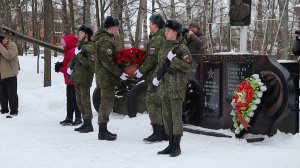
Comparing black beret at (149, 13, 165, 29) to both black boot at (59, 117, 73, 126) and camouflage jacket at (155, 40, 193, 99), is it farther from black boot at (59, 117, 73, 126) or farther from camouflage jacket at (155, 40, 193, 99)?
black boot at (59, 117, 73, 126)

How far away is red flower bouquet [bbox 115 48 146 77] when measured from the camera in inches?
257

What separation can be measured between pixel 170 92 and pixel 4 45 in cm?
471

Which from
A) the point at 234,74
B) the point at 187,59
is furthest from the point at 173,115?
the point at 234,74

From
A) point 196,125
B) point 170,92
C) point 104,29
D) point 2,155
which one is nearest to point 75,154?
point 2,155

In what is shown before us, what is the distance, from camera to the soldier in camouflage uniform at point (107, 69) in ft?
21.3

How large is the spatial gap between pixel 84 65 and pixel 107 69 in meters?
0.77

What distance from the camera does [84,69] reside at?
718cm

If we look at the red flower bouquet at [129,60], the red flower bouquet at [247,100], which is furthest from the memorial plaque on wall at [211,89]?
the red flower bouquet at [129,60]

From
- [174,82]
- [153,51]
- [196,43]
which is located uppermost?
[196,43]

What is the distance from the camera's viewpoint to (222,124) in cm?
729

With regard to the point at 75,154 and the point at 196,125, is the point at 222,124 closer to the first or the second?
the point at 196,125

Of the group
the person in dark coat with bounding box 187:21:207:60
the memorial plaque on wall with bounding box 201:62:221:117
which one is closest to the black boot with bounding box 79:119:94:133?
the memorial plaque on wall with bounding box 201:62:221:117

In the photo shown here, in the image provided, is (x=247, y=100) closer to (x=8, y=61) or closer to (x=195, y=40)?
(x=195, y=40)

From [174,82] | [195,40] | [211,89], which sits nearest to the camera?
[174,82]
